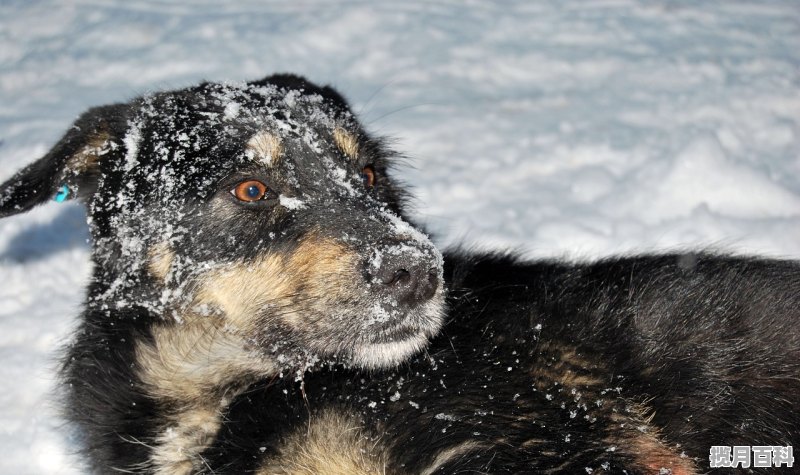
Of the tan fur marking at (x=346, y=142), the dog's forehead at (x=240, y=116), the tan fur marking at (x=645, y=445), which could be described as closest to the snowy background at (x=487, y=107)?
the tan fur marking at (x=346, y=142)

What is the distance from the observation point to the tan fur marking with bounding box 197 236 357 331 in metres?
3.07

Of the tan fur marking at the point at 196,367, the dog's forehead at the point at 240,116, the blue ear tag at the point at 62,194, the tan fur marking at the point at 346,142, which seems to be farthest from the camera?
the tan fur marking at the point at 346,142

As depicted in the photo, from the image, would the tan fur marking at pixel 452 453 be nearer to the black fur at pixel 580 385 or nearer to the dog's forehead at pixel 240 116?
the black fur at pixel 580 385

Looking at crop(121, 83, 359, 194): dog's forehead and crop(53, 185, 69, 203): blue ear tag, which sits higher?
crop(121, 83, 359, 194): dog's forehead

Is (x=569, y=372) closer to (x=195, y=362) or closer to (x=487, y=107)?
(x=195, y=362)

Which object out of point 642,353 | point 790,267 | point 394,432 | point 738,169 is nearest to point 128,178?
point 394,432

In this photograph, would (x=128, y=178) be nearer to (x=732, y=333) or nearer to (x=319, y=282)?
(x=319, y=282)

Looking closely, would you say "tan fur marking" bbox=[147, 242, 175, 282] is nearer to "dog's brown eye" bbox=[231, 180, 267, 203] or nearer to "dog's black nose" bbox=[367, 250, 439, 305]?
"dog's brown eye" bbox=[231, 180, 267, 203]

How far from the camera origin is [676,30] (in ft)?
30.2

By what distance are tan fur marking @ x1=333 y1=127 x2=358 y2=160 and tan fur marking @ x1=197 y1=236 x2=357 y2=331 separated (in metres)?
0.68

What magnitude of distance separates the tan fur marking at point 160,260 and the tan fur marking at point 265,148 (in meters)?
0.52

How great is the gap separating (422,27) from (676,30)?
2.90 m

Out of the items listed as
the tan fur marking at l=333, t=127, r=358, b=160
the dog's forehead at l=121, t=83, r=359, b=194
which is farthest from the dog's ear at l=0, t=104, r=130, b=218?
the tan fur marking at l=333, t=127, r=358, b=160

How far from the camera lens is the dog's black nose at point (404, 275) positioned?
2996 mm
